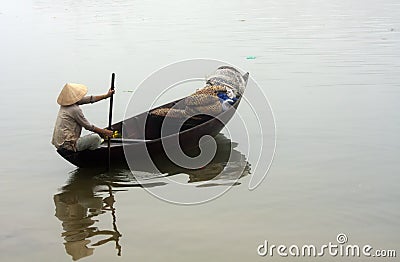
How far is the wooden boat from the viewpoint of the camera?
6.43 metres

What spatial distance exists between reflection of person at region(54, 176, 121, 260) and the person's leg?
15.9 inches

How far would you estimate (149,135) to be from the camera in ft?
24.0

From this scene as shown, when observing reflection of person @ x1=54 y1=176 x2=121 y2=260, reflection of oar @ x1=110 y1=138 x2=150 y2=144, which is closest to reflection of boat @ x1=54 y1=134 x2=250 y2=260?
reflection of person @ x1=54 y1=176 x2=121 y2=260

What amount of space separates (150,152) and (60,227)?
158 cm

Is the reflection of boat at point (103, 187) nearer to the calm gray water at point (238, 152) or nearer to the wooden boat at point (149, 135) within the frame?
the calm gray water at point (238, 152)

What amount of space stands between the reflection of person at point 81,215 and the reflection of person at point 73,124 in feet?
1.51

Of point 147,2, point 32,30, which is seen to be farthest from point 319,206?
point 147,2

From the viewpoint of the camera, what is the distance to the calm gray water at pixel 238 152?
5.12 m

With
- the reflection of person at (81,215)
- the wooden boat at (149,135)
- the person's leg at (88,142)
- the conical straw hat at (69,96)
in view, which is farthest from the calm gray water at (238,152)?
the conical straw hat at (69,96)

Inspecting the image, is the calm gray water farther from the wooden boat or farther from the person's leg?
the person's leg

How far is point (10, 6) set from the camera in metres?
25.9

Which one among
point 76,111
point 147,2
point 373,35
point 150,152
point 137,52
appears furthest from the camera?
point 147,2

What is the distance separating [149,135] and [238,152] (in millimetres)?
1166

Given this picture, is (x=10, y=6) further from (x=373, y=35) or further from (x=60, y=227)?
(x=60, y=227)
